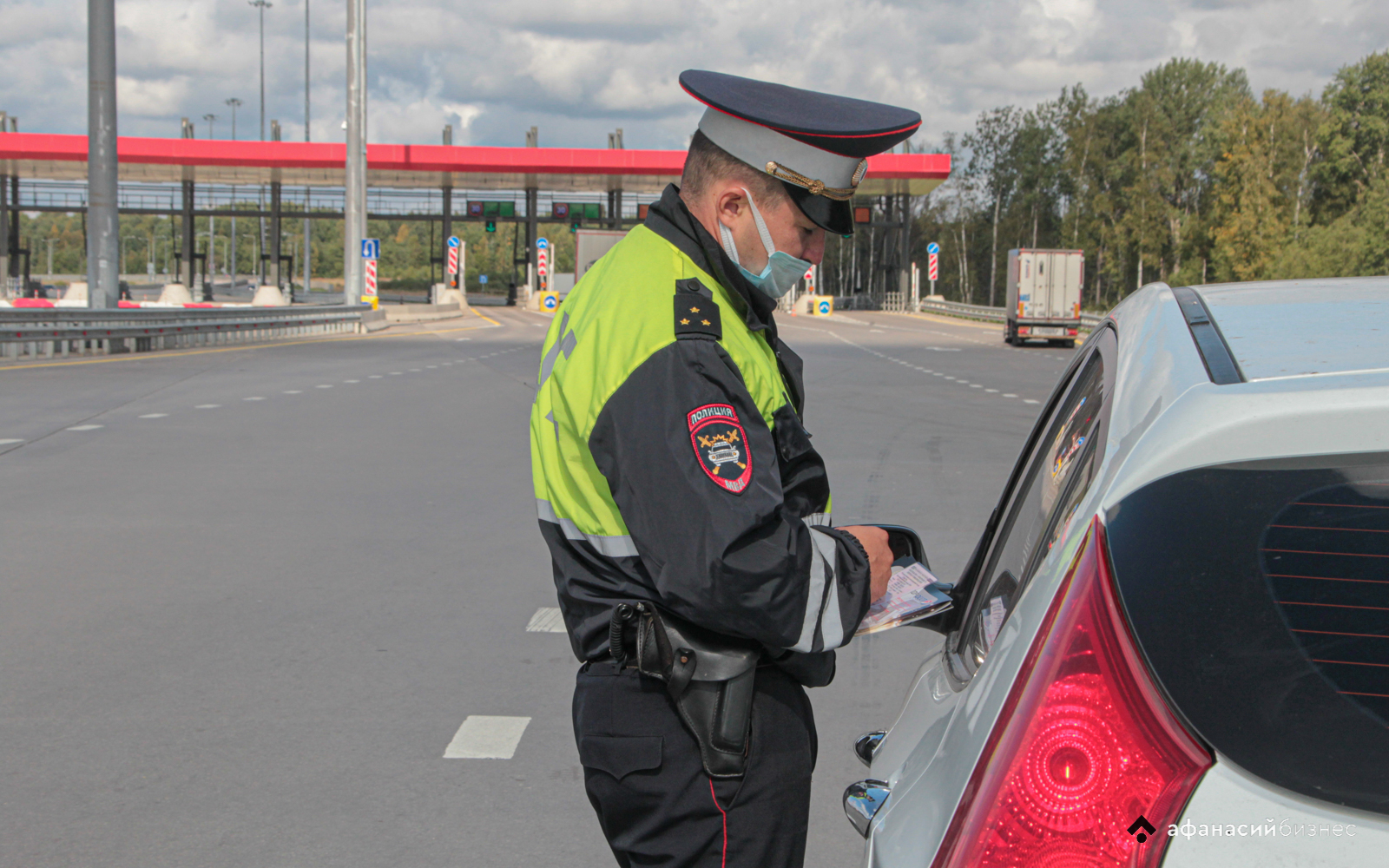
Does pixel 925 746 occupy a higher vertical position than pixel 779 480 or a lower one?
lower

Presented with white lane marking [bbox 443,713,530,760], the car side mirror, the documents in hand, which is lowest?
white lane marking [bbox 443,713,530,760]

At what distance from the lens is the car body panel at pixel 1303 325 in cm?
152

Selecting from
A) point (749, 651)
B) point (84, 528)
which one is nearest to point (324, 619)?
point (84, 528)

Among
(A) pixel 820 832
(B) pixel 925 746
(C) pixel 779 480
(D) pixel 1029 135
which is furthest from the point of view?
(D) pixel 1029 135

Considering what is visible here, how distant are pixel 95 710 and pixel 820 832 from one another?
2.70 m

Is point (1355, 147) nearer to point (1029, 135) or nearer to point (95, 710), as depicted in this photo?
point (1029, 135)

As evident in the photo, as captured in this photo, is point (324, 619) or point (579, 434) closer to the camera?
point (579, 434)

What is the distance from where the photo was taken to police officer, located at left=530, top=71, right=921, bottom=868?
6.19 ft

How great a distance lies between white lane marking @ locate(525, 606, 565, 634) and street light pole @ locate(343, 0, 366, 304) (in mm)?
32999

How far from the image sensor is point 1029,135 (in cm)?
9300

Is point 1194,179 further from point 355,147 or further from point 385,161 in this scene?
point 355,147

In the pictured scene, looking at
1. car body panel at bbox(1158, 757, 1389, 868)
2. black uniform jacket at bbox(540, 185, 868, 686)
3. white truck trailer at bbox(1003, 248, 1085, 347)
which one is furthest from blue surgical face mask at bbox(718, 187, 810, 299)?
white truck trailer at bbox(1003, 248, 1085, 347)

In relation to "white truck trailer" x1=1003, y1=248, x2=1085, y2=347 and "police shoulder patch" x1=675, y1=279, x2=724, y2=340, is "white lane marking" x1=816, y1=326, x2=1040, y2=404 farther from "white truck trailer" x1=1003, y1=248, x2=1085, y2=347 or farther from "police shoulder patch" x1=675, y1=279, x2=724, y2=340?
"police shoulder patch" x1=675, y1=279, x2=724, y2=340

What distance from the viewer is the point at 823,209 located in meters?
2.19
